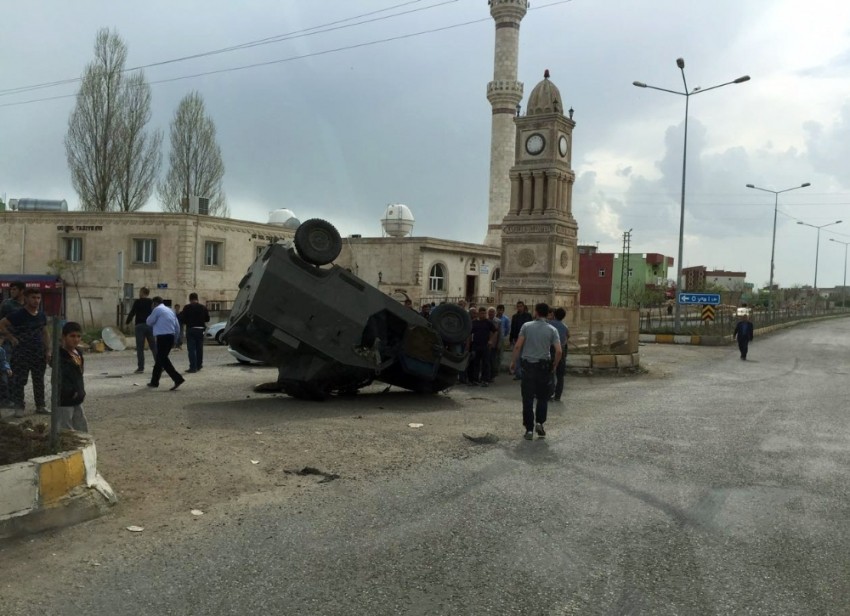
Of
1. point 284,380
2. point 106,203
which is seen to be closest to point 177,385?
point 284,380

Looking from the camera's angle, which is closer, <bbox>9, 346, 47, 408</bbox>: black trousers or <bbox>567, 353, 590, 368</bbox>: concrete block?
<bbox>9, 346, 47, 408</bbox>: black trousers

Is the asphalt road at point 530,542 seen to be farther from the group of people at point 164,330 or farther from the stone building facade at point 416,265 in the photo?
the stone building facade at point 416,265

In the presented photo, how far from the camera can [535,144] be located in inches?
946

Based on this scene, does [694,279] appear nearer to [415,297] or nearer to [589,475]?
[415,297]

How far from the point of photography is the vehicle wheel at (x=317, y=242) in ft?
36.9

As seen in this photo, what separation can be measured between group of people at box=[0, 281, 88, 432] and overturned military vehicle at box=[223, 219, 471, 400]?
2.95 metres

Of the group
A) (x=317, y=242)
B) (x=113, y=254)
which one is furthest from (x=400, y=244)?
(x=317, y=242)

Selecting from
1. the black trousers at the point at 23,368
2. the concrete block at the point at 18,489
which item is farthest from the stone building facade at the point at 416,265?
the concrete block at the point at 18,489

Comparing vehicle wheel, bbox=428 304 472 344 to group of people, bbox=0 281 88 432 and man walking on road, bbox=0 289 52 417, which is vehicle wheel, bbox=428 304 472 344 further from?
man walking on road, bbox=0 289 52 417

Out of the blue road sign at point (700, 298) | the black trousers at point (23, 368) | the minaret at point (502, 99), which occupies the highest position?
the minaret at point (502, 99)

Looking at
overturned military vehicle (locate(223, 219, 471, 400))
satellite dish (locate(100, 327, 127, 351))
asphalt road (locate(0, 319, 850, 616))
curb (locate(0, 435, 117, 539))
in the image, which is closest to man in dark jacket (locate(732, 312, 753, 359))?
overturned military vehicle (locate(223, 219, 471, 400))

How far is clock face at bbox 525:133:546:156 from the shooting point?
23938mm

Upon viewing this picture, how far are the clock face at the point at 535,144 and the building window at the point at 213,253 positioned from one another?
1846 centimetres

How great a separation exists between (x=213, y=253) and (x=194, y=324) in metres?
22.5
